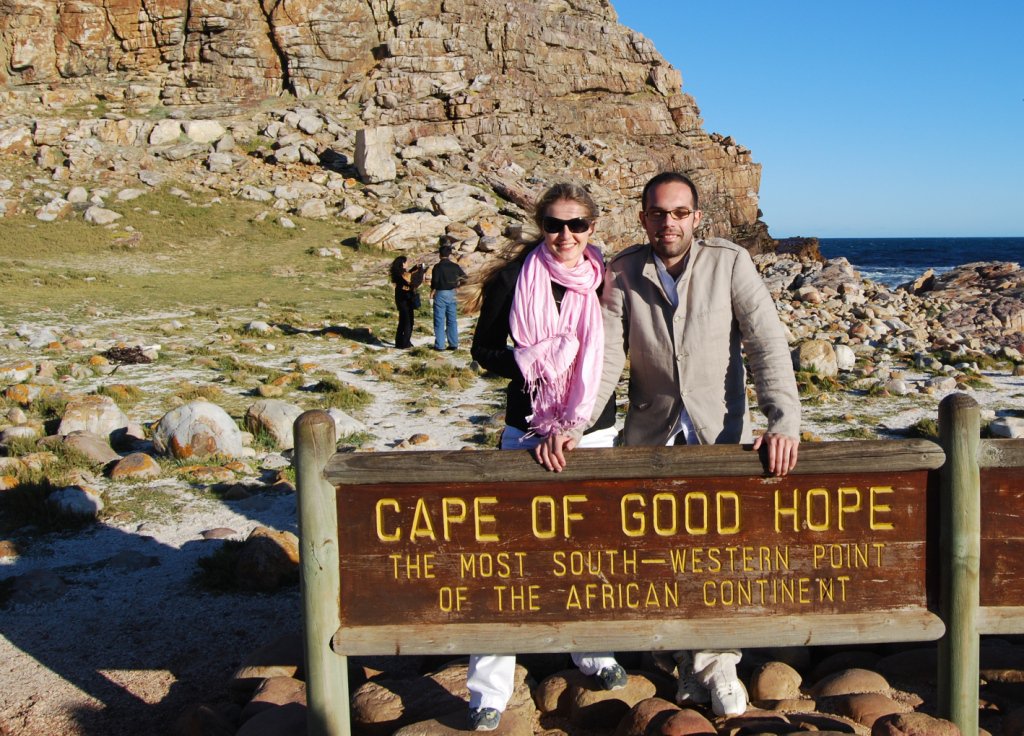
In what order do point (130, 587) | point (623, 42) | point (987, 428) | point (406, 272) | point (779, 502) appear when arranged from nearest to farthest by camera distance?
1. point (779, 502)
2. point (130, 587)
3. point (987, 428)
4. point (406, 272)
5. point (623, 42)

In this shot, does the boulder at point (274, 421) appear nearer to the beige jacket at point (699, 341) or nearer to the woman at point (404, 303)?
the beige jacket at point (699, 341)

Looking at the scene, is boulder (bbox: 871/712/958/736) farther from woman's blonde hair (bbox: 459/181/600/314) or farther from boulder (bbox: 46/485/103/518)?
boulder (bbox: 46/485/103/518)

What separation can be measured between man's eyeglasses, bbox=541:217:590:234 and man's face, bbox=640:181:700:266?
0.24m

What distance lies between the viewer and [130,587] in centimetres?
554

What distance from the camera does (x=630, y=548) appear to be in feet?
10.1

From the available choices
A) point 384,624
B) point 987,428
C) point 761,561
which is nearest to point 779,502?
point 761,561

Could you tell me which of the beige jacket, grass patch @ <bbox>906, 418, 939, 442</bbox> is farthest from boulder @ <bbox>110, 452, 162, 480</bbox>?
grass patch @ <bbox>906, 418, 939, 442</bbox>

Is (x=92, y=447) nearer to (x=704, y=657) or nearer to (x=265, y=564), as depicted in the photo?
(x=265, y=564)

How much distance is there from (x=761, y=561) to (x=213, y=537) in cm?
440

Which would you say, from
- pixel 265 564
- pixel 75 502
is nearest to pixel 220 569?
pixel 265 564

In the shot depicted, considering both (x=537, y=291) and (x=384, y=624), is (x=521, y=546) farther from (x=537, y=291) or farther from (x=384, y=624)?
(x=537, y=291)

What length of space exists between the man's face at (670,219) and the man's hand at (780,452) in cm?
90

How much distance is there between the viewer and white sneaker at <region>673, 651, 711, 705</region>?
3697 mm

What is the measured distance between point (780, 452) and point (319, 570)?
1619 mm
